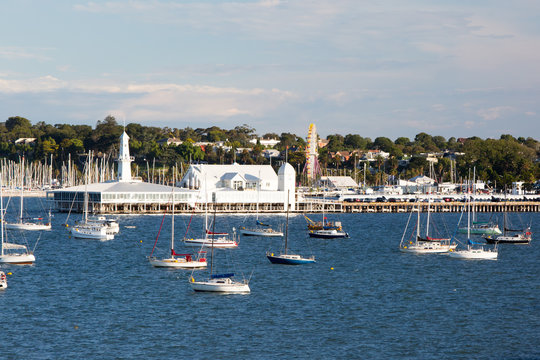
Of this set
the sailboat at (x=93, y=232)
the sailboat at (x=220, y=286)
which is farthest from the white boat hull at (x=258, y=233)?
the sailboat at (x=220, y=286)

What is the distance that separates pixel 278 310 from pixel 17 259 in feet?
102

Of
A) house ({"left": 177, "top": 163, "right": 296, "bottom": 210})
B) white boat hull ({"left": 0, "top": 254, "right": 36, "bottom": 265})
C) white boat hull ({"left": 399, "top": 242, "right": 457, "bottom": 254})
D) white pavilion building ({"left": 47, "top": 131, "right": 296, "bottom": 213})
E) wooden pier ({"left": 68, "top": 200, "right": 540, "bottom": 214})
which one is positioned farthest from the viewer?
house ({"left": 177, "top": 163, "right": 296, "bottom": 210})

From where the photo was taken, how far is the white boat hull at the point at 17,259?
74.4 metres

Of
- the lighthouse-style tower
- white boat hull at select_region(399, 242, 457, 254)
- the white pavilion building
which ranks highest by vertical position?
the lighthouse-style tower

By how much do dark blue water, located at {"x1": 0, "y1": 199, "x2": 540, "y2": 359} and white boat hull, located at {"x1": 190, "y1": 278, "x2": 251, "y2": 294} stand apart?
88cm

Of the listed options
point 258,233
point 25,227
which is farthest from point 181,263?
point 25,227

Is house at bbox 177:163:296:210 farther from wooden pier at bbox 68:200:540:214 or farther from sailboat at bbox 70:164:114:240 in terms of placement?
sailboat at bbox 70:164:114:240

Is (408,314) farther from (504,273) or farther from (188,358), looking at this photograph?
(504,273)

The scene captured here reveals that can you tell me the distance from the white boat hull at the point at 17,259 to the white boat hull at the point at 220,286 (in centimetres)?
2205

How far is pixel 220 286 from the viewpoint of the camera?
61219 mm

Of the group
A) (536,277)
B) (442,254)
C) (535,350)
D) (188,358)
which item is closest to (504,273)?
(536,277)

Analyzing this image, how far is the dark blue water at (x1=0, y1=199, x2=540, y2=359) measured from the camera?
1822 inches

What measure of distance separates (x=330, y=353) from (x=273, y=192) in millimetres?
128927

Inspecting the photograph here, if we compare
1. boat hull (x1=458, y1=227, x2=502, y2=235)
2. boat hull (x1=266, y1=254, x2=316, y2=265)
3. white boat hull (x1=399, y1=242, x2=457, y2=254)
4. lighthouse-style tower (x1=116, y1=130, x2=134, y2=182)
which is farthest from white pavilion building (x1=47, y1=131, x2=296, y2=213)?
boat hull (x1=266, y1=254, x2=316, y2=265)
